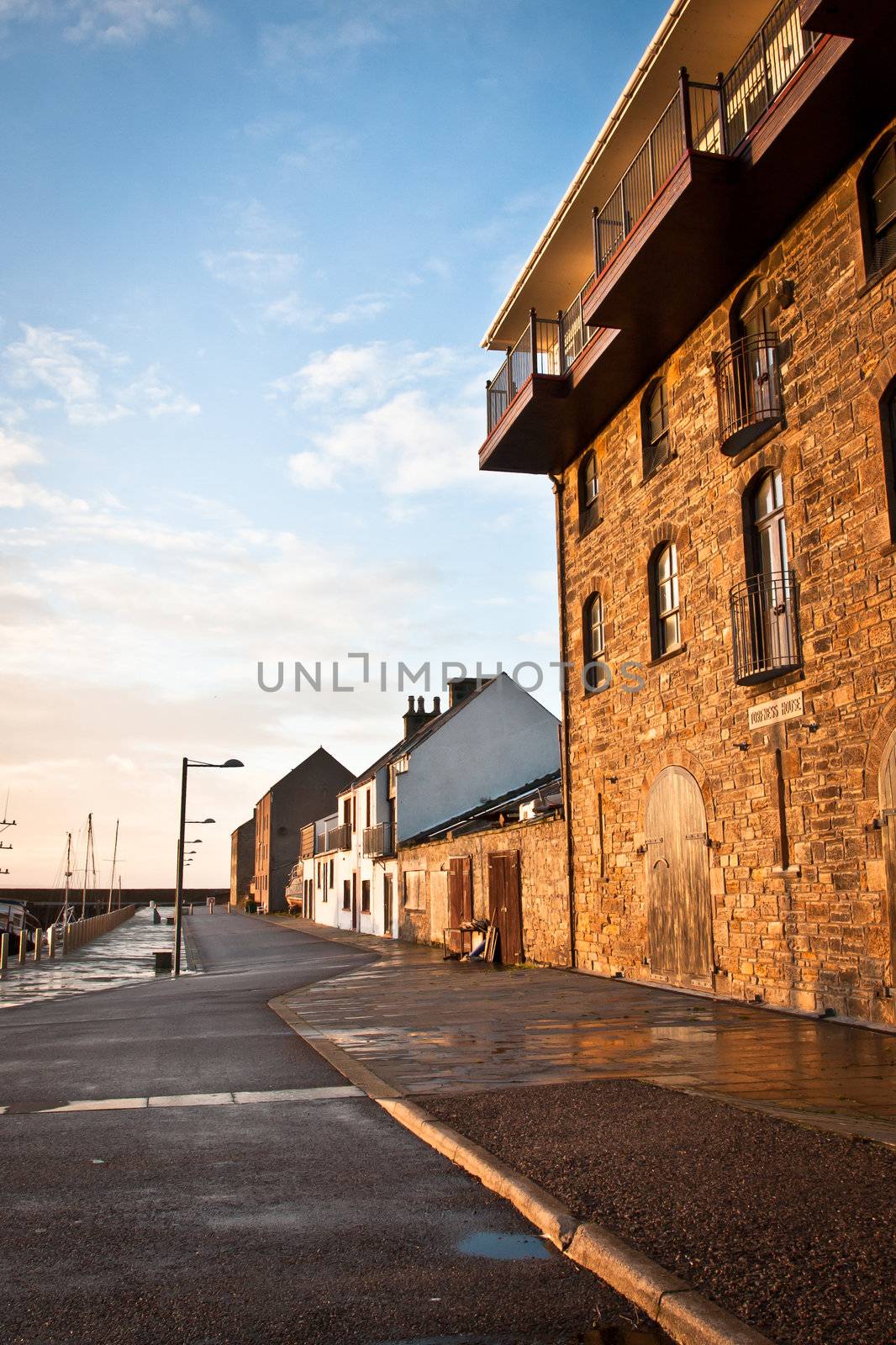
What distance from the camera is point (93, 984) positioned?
23.6 meters

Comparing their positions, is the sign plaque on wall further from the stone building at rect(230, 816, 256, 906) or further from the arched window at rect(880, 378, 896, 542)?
the stone building at rect(230, 816, 256, 906)

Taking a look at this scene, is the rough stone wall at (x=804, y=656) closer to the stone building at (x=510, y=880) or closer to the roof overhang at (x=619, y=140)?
the roof overhang at (x=619, y=140)

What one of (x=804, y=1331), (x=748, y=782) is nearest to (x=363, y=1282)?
(x=804, y=1331)

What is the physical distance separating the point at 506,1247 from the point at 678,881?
34.6 feet

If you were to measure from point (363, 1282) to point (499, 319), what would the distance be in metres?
18.0

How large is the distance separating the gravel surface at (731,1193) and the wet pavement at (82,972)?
14.5 metres

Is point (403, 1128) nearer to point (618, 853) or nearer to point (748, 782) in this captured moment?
point (748, 782)

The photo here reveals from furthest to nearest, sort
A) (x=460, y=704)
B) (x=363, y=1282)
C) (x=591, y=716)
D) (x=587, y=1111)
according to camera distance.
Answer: (x=460, y=704) < (x=591, y=716) < (x=587, y=1111) < (x=363, y=1282)

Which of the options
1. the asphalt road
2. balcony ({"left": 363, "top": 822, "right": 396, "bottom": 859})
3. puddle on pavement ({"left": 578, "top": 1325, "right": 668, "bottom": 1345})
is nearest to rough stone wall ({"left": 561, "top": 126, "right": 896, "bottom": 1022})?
the asphalt road

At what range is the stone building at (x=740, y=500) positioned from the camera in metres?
10.5

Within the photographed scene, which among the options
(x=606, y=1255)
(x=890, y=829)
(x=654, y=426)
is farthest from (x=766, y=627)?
(x=606, y=1255)

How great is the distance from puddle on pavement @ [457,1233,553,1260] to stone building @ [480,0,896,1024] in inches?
267

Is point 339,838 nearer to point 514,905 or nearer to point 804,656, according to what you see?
point 514,905

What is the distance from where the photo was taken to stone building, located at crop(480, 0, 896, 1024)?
1051cm
